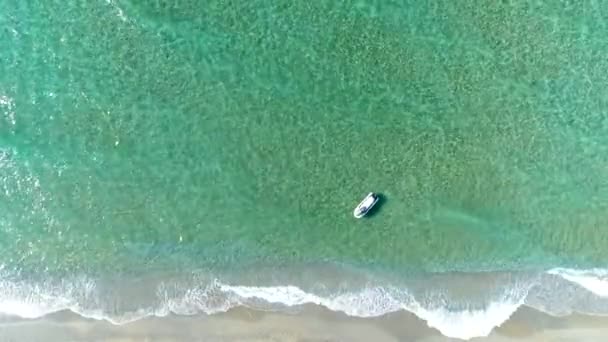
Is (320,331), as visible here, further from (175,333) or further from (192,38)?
(192,38)

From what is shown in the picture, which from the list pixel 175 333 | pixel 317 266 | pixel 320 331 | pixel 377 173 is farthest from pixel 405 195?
pixel 175 333

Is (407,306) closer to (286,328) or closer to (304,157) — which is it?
(286,328)

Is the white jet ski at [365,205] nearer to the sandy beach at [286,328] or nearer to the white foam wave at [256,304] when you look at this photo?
the white foam wave at [256,304]

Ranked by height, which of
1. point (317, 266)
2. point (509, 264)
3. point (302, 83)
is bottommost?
point (317, 266)

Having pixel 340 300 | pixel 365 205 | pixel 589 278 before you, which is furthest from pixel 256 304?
pixel 589 278

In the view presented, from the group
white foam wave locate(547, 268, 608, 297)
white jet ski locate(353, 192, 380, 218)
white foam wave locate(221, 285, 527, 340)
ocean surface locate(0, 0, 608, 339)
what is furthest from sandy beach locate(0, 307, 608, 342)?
white jet ski locate(353, 192, 380, 218)
